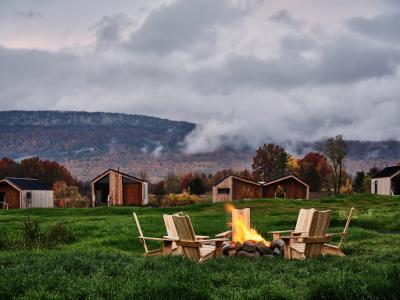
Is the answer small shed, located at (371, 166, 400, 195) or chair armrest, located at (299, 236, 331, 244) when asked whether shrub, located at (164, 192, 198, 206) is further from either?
chair armrest, located at (299, 236, 331, 244)

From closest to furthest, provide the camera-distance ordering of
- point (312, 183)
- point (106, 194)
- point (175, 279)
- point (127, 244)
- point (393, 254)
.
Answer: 1. point (175, 279)
2. point (393, 254)
3. point (127, 244)
4. point (106, 194)
5. point (312, 183)

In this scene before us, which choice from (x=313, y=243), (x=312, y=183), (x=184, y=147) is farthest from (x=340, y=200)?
(x=184, y=147)

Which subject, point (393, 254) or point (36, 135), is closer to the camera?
point (393, 254)

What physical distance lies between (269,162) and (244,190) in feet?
176

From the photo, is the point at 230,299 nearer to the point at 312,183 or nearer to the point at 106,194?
the point at 106,194

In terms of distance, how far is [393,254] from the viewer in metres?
13.1

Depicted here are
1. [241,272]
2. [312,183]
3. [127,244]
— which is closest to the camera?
[241,272]

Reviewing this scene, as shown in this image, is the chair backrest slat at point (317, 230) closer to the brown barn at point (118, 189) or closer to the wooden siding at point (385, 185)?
the brown barn at point (118, 189)

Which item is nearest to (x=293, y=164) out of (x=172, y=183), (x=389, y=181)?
(x=172, y=183)

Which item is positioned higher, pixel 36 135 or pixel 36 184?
pixel 36 135

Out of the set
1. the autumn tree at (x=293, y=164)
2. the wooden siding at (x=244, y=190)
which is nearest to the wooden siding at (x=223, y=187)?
the wooden siding at (x=244, y=190)

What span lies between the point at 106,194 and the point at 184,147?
123 meters

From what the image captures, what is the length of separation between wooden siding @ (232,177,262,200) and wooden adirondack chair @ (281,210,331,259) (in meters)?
55.7

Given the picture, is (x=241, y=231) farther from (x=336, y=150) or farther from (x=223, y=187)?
(x=336, y=150)
